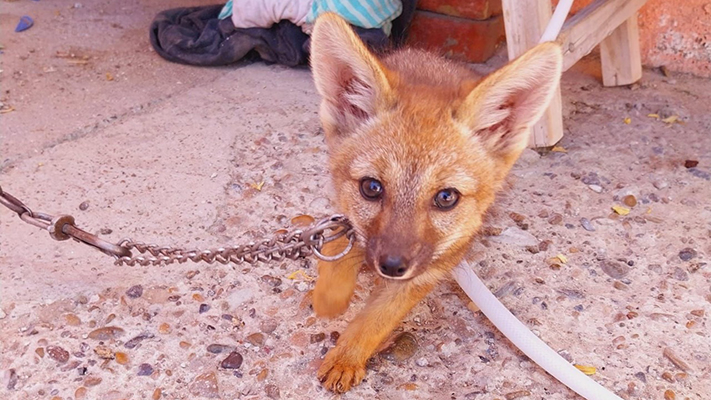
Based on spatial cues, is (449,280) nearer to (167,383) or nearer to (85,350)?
(167,383)

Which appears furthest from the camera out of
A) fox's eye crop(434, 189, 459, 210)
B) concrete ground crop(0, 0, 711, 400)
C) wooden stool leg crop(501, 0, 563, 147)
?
wooden stool leg crop(501, 0, 563, 147)

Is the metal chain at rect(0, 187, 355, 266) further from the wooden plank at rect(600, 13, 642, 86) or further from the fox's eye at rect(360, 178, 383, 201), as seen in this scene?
the wooden plank at rect(600, 13, 642, 86)

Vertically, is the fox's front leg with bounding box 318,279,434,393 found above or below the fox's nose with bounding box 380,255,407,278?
below

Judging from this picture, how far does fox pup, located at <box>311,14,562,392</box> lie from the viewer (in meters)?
2.01

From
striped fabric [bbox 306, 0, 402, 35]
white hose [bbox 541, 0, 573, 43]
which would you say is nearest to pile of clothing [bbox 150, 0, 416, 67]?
striped fabric [bbox 306, 0, 402, 35]

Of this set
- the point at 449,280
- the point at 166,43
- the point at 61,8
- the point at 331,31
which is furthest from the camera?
the point at 61,8

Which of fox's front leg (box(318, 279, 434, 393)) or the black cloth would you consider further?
the black cloth

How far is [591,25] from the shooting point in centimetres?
351

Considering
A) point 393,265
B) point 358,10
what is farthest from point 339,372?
point 358,10

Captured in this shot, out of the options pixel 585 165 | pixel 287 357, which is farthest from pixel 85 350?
pixel 585 165

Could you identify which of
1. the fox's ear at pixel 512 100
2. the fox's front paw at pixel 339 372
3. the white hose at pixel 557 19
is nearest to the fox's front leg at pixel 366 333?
the fox's front paw at pixel 339 372

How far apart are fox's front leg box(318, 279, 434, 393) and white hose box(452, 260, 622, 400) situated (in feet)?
0.70

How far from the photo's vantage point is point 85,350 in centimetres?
230

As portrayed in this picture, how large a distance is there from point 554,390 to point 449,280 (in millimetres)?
653
